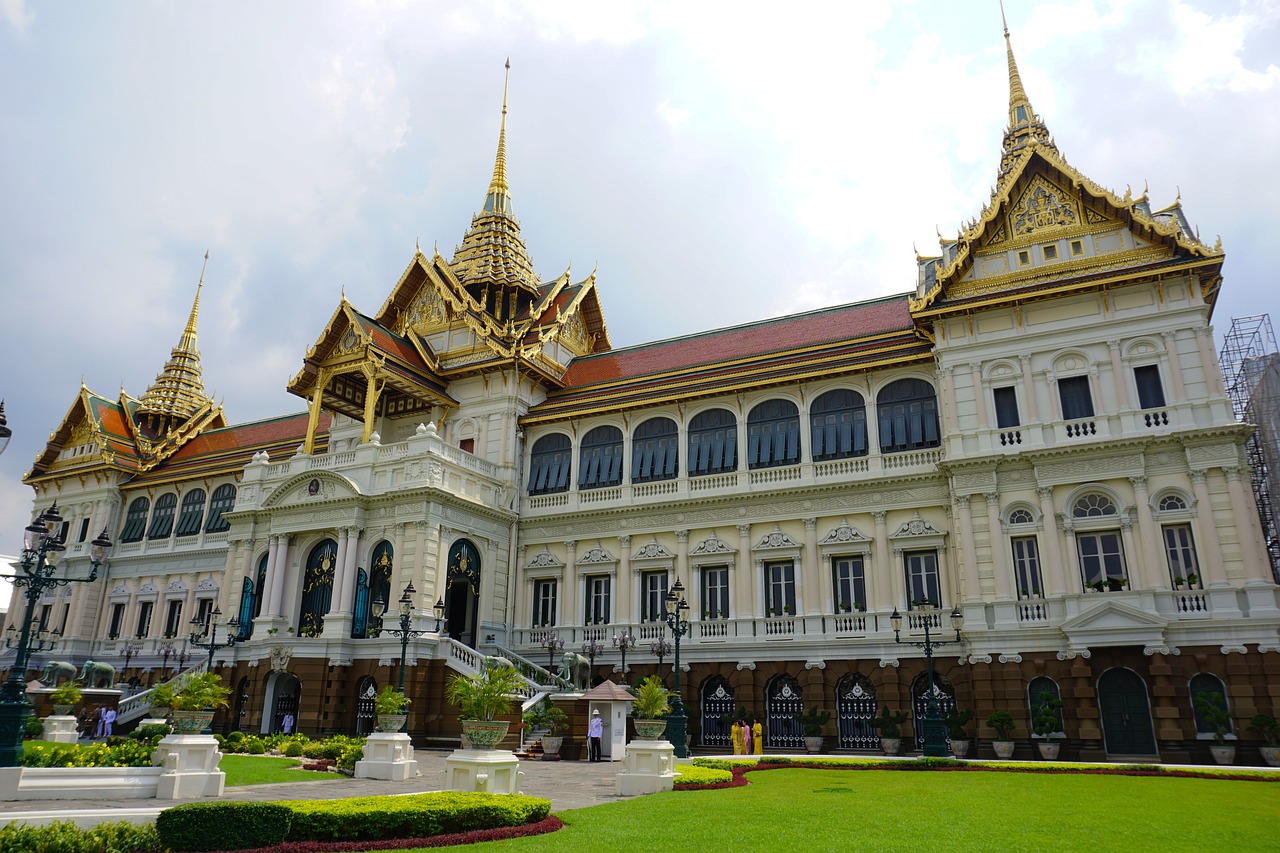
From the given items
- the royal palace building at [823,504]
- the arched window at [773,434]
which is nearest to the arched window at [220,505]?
the royal palace building at [823,504]

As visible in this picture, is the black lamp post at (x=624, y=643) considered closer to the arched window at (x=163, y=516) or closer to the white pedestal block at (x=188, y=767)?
the white pedestal block at (x=188, y=767)

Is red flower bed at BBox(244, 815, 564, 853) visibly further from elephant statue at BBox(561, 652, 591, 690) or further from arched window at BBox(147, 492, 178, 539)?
arched window at BBox(147, 492, 178, 539)

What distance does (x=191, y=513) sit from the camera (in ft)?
139

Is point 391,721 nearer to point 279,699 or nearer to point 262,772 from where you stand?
point 262,772

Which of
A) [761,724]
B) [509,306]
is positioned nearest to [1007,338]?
[761,724]

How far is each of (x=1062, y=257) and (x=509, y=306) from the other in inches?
944

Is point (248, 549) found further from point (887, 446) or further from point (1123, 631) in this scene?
point (1123, 631)

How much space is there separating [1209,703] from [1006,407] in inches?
373

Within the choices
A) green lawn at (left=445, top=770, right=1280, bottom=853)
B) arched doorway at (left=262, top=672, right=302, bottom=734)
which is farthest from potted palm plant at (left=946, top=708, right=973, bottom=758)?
arched doorway at (left=262, top=672, right=302, bottom=734)

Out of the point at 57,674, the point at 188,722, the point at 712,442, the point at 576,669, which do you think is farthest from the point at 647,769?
the point at 57,674

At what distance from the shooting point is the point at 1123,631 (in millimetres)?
22297

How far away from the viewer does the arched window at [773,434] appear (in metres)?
29.9

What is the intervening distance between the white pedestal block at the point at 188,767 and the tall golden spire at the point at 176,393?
40.0 m

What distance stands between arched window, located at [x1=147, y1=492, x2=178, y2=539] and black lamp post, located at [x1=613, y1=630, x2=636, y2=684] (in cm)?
2636
